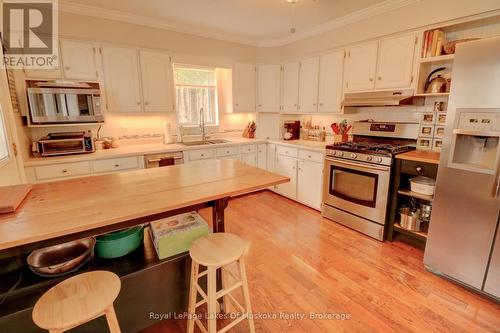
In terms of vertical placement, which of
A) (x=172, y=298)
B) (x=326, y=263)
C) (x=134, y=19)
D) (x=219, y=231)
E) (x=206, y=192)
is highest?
(x=134, y=19)

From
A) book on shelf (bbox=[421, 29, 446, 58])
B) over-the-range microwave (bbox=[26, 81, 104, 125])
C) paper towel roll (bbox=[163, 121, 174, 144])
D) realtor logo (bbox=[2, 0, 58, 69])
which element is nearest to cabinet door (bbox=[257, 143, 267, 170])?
paper towel roll (bbox=[163, 121, 174, 144])

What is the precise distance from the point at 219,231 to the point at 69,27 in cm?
294

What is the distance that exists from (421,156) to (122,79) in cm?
353

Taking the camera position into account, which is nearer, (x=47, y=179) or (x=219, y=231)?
(x=219, y=231)

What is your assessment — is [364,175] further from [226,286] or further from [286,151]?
[226,286]

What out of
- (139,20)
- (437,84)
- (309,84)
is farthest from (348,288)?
(139,20)

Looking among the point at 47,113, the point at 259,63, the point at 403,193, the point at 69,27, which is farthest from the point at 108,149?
the point at 403,193

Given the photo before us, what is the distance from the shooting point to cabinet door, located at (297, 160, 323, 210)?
344cm

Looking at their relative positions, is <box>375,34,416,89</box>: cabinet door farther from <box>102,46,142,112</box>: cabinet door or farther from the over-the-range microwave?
the over-the-range microwave

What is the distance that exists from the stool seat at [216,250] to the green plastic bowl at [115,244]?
398 millimetres

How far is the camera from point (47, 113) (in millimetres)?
2672

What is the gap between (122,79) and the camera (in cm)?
314

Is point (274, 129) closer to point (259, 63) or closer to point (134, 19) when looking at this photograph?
point (259, 63)

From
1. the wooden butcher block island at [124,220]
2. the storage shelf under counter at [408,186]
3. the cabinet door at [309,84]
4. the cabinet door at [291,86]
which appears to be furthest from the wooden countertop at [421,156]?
the cabinet door at [291,86]
